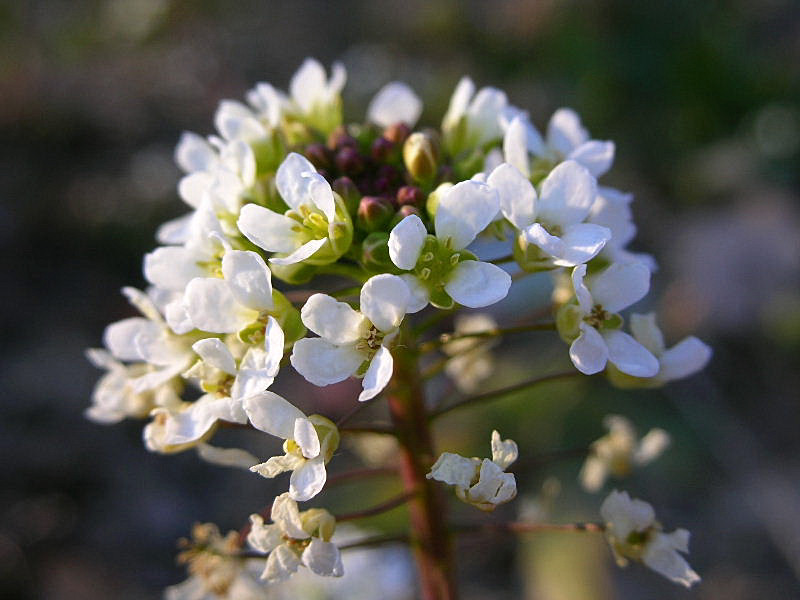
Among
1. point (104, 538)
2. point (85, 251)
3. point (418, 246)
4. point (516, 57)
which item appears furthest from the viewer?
point (516, 57)

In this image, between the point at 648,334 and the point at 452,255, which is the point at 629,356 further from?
the point at 452,255

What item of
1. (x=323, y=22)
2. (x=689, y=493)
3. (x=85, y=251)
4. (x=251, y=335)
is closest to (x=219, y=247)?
(x=251, y=335)

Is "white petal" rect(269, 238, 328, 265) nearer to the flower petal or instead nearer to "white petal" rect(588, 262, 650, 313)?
the flower petal

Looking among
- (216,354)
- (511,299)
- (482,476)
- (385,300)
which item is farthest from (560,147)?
(511,299)

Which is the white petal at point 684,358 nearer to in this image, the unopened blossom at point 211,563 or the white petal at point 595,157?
the white petal at point 595,157

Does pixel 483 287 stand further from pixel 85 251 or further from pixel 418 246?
pixel 85 251

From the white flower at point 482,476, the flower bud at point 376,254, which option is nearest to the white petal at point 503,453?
the white flower at point 482,476
